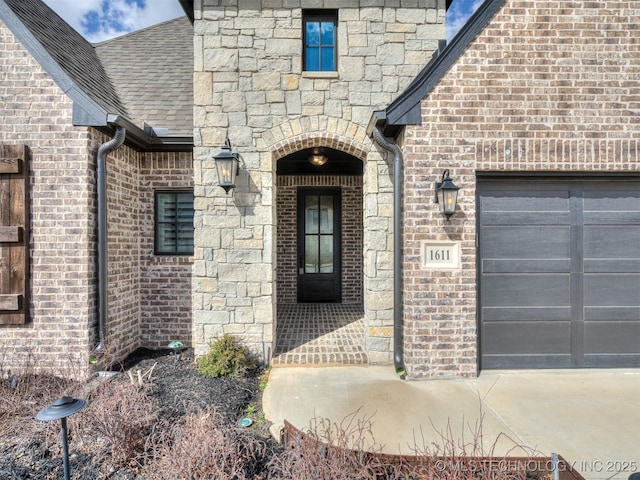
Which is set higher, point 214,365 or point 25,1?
point 25,1

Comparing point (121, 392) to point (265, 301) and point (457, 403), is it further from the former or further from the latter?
point (457, 403)

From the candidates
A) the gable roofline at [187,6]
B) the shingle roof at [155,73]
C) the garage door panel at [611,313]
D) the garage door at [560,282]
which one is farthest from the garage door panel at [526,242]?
the gable roofline at [187,6]

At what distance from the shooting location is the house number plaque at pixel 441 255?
408 centimetres

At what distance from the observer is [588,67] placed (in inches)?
158

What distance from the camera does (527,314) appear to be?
14.0 feet

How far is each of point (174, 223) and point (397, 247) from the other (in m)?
3.57

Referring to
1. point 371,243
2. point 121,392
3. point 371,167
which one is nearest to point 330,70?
point 371,167

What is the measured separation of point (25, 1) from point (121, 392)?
19.2 feet

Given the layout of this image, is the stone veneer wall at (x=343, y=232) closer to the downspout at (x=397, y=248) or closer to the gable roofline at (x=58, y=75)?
the downspout at (x=397, y=248)

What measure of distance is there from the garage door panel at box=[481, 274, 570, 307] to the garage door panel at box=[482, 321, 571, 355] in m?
0.26

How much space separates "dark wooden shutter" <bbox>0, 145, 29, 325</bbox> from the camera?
168 inches

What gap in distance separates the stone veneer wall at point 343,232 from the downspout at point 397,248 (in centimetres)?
355

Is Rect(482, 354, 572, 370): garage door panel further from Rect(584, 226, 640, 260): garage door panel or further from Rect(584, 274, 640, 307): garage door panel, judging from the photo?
Rect(584, 226, 640, 260): garage door panel

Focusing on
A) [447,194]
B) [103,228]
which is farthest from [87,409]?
[447,194]
